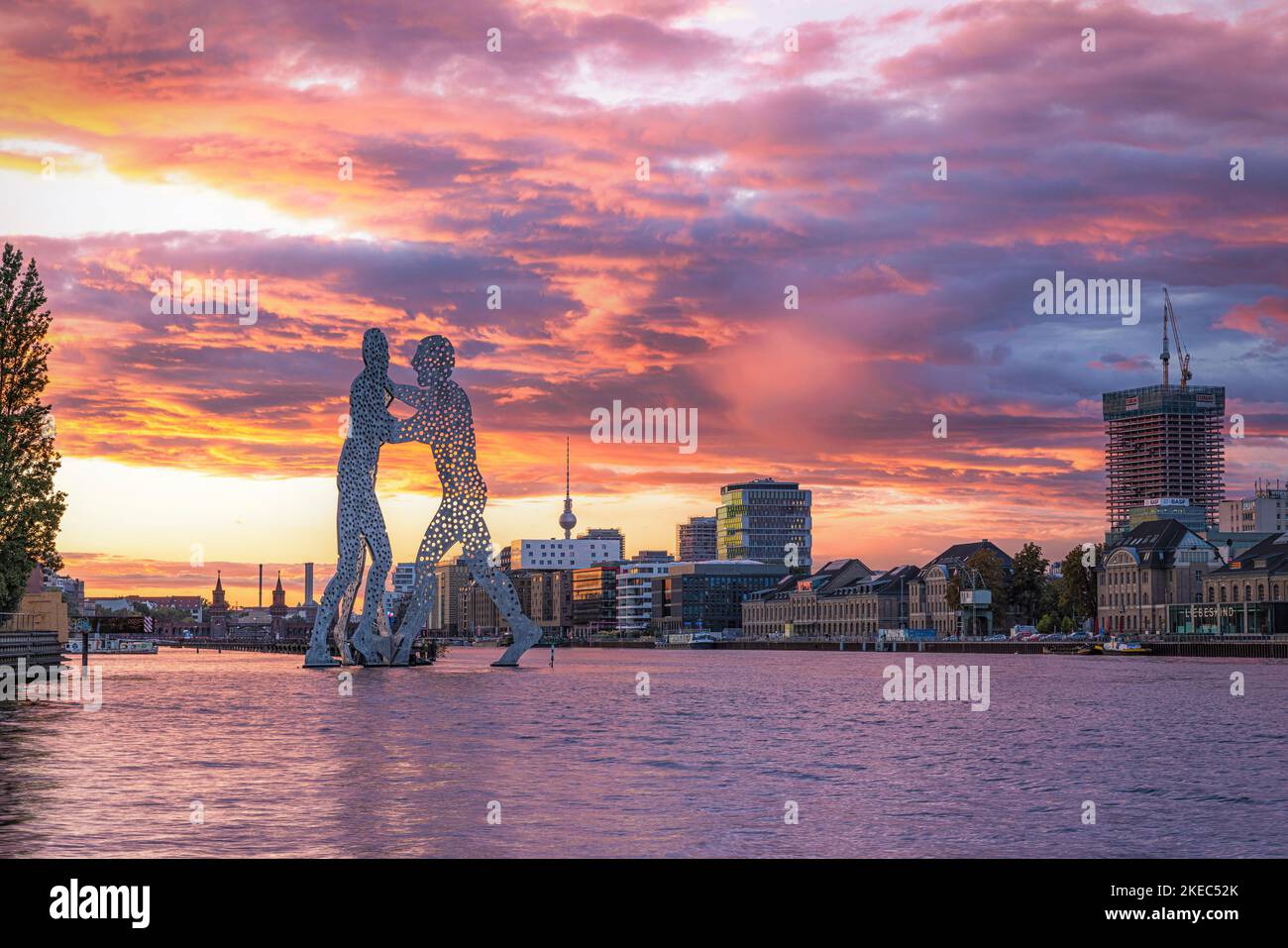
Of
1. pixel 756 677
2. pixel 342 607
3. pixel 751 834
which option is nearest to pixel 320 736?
pixel 751 834

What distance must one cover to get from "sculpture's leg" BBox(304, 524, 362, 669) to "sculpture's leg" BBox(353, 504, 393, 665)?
998 mm

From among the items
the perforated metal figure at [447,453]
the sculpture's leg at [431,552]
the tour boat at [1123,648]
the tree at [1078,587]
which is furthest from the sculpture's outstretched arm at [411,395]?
the tree at [1078,587]

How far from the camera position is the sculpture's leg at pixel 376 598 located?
9225cm

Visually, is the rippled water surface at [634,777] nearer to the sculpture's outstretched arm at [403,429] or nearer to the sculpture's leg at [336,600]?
the sculpture's leg at [336,600]

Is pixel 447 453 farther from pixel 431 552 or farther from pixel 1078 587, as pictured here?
pixel 1078 587

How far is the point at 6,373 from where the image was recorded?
61.2 m

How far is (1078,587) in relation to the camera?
19100 centimetres

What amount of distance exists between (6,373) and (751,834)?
1845 inches

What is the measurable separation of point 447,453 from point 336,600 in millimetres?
12686

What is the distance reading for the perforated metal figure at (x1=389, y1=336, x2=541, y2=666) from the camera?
9225 cm

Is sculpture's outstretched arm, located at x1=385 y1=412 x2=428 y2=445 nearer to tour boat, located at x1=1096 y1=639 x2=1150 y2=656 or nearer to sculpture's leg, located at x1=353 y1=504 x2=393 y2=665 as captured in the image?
sculpture's leg, located at x1=353 y1=504 x2=393 y2=665

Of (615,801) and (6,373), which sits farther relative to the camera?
(6,373)
